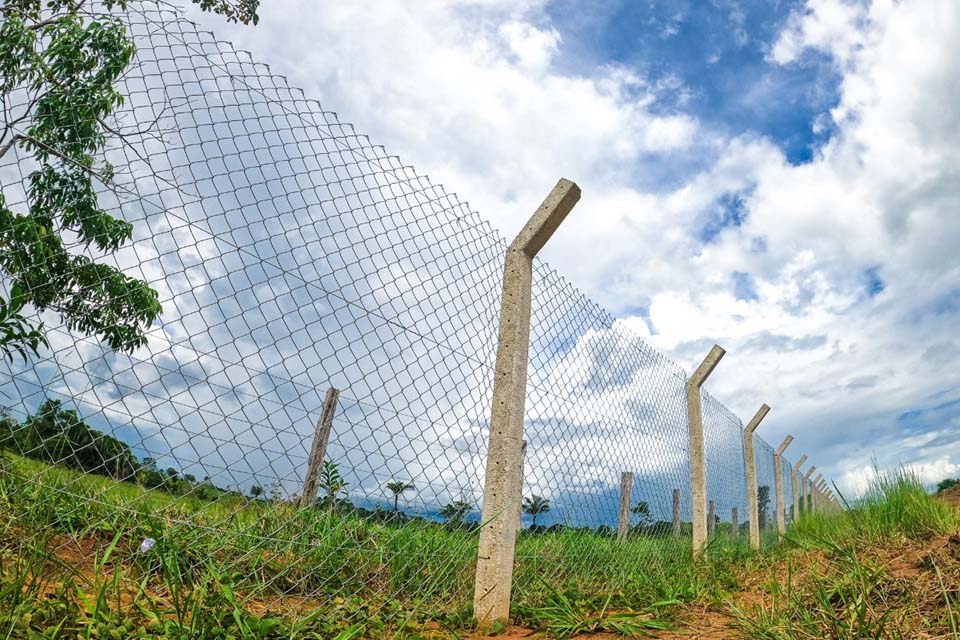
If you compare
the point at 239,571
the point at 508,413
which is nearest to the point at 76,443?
the point at 239,571

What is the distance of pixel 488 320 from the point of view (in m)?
3.22

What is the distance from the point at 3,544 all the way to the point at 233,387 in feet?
3.71

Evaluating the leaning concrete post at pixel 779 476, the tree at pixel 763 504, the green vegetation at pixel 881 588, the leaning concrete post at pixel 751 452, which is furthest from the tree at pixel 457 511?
the leaning concrete post at pixel 779 476

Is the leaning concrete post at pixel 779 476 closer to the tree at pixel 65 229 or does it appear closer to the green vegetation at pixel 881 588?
the green vegetation at pixel 881 588

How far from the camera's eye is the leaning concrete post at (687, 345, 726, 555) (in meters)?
5.41

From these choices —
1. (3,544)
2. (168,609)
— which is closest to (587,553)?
(168,609)

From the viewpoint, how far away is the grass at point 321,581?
2037 mm

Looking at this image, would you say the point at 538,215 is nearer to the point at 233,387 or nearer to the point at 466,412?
the point at 466,412

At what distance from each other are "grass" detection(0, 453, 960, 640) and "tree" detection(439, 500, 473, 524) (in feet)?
0.35

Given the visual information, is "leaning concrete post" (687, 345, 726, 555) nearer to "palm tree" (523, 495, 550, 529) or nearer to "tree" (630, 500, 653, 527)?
"tree" (630, 500, 653, 527)

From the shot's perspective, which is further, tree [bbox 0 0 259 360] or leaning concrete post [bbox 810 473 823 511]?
leaning concrete post [bbox 810 473 823 511]

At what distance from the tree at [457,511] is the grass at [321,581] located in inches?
4.2

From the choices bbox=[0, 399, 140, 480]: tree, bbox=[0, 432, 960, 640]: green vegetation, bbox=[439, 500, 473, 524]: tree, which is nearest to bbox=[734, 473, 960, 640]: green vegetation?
bbox=[0, 432, 960, 640]: green vegetation

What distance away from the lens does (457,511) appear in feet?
9.76
